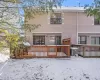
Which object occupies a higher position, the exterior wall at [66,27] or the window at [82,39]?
the exterior wall at [66,27]

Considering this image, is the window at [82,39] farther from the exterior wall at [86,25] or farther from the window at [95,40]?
the exterior wall at [86,25]

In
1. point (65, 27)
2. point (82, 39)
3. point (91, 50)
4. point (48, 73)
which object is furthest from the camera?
point (82, 39)

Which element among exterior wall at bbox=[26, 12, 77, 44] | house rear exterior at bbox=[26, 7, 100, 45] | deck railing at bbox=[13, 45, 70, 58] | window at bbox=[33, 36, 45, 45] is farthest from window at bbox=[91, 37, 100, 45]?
deck railing at bbox=[13, 45, 70, 58]

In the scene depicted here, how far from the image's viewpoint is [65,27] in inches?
894

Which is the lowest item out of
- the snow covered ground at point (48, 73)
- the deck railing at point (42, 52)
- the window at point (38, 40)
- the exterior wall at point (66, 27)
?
the snow covered ground at point (48, 73)

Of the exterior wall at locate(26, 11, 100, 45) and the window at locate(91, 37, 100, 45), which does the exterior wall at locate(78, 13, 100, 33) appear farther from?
the window at locate(91, 37, 100, 45)

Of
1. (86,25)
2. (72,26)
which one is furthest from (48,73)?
(86,25)

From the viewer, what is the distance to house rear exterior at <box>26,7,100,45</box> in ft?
73.7

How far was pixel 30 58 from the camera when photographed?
1612cm

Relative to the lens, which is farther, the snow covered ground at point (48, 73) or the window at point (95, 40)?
the window at point (95, 40)

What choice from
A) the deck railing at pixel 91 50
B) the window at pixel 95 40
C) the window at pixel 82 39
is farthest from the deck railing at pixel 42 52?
the window at pixel 95 40

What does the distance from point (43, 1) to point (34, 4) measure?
33 centimetres

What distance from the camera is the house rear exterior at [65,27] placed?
22.5 metres

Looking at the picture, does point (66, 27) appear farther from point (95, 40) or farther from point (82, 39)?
point (95, 40)
